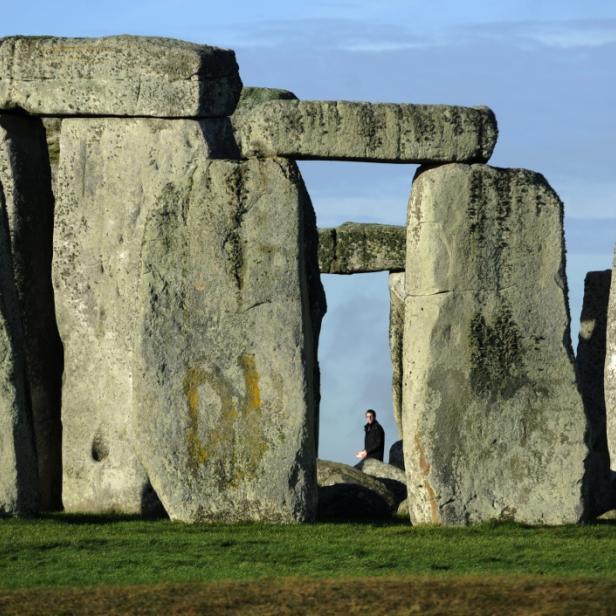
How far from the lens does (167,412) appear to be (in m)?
17.1

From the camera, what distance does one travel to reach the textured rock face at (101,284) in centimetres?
1919

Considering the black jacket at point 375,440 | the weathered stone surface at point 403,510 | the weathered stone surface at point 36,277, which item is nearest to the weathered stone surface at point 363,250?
the black jacket at point 375,440

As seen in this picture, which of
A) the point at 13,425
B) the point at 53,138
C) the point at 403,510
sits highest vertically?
the point at 53,138

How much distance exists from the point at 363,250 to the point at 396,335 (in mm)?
1044

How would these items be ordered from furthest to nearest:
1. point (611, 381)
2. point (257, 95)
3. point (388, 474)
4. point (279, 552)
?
point (257, 95), point (611, 381), point (388, 474), point (279, 552)

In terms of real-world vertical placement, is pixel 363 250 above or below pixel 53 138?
below

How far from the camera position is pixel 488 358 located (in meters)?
17.1

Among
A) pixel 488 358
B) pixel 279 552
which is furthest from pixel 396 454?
pixel 279 552

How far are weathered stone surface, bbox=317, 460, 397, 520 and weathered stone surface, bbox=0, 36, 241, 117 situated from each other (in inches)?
130

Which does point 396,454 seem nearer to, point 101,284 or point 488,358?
point 101,284

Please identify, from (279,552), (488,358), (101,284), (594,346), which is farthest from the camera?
(594,346)

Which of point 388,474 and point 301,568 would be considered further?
point 388,474

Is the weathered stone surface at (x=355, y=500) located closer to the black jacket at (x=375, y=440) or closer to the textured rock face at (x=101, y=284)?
the textured rock face at (x=101, y=284)

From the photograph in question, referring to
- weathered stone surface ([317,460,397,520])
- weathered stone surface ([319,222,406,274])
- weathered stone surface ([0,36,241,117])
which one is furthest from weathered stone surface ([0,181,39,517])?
weathered stone surface ([319,222,406,274])
